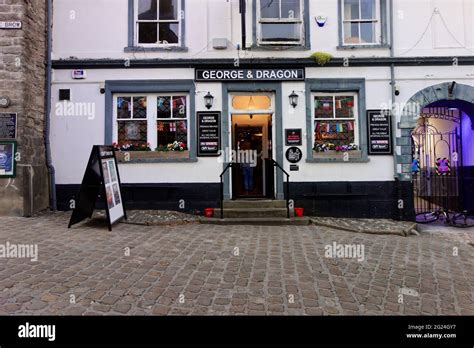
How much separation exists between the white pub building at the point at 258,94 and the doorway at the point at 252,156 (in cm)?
48

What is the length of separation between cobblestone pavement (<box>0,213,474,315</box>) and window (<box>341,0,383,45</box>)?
5785mm

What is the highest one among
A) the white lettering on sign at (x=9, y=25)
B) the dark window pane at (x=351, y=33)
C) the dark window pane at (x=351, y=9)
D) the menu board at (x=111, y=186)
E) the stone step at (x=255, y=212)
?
the dark window pane at (x=351, y=9)

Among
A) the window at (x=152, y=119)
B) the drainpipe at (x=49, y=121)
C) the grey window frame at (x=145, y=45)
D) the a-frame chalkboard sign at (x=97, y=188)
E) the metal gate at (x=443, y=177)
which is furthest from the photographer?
the metal gate at (x=443, y=177)

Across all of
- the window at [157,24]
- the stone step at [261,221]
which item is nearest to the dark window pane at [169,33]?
the window at [157,24]

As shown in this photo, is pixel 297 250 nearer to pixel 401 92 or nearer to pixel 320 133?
pixel 320 133

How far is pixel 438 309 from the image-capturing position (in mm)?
3521

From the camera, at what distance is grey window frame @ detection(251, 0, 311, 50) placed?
906 centimetres

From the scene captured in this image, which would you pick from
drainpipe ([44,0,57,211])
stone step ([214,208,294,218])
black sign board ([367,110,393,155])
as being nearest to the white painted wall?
drainpipe ([44,0,57,211])

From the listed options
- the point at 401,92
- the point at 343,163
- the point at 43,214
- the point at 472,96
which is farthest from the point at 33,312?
the point at 472,96

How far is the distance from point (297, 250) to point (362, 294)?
1894mm

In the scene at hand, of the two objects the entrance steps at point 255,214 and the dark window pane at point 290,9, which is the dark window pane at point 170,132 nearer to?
the entrance steps at point 255,214

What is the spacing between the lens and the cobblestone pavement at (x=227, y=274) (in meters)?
3.44

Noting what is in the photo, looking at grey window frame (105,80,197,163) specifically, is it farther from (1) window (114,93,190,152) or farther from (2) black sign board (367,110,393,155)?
(2) black sign board (367,110,393,155)

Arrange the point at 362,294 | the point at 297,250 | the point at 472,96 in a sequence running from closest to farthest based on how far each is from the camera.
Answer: the point at 362,294 < the point at 297,250 < the point at 472,96
